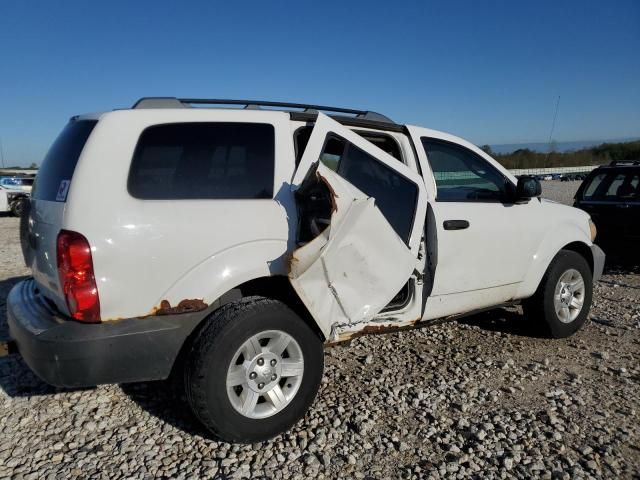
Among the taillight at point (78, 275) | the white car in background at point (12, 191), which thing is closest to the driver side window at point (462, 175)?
the taillight at point (78, 275)

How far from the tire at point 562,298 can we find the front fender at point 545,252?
0.08 meters

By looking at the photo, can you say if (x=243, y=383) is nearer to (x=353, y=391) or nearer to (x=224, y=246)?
(x=224, y=246)

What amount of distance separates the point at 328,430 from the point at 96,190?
1954 mm

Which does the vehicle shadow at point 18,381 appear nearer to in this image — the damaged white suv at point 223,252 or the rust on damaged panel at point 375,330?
the damaged white suv at point 223,252

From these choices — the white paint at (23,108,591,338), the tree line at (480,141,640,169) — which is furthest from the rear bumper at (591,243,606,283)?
the tree line at (480,141,640,169)

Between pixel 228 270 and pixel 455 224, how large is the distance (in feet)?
5.95

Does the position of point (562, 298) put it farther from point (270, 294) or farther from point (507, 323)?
point (270, 294)

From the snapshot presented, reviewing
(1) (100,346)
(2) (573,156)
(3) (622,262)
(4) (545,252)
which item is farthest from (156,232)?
(2) (573,156)

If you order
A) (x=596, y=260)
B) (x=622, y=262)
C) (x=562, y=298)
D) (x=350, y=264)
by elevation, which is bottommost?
(x=622, y=262)

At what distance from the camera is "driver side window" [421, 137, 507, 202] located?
154 inches

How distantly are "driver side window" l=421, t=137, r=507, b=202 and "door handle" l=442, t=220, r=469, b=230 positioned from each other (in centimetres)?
20

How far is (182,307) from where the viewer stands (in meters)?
2.71

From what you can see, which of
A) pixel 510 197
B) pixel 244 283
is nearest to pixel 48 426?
pixel 244 283

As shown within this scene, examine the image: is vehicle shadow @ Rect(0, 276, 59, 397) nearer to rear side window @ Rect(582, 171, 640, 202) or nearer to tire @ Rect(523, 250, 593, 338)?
tire @ Rect(523, 250, 593, 338)
